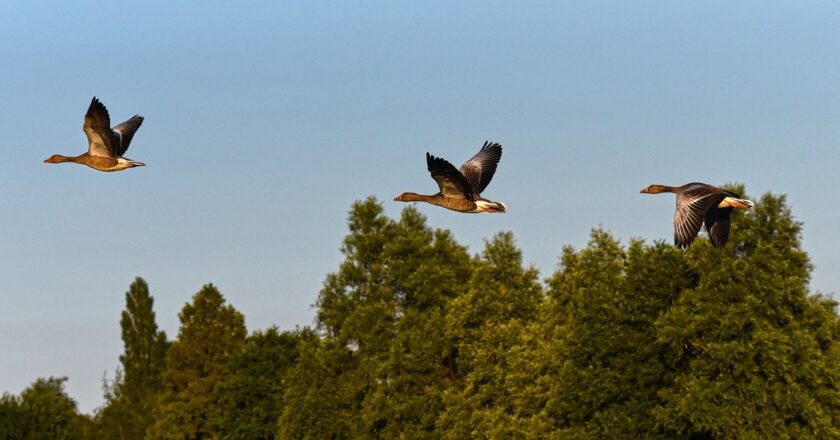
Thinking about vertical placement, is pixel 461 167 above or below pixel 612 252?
below

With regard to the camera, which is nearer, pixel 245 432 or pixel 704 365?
pixel 704 365

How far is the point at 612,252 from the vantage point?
70625 mm

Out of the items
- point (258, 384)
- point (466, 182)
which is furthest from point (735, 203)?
point (258, 384)

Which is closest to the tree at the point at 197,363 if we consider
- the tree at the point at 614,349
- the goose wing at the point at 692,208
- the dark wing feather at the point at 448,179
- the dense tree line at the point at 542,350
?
the dense tree line at the point at 542,350

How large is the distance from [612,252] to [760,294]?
28.0 feet

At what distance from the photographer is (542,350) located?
225 feet

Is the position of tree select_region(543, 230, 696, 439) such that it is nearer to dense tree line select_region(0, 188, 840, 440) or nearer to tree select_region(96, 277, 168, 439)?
dense tree line select_region(0, 188, 840, 440)

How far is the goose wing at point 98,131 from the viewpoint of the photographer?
35844mm

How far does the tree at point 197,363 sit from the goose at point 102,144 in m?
71.6

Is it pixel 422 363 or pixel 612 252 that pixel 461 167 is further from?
pixel 422 363

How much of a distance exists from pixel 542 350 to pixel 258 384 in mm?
36722

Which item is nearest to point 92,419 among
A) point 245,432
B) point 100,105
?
point 245,432

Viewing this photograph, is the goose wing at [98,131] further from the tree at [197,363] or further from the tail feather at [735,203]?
the tree at [197,363]

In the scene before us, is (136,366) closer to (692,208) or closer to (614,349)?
(614,349)
